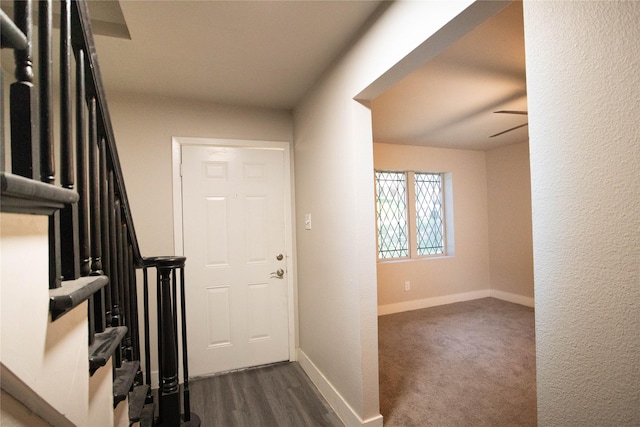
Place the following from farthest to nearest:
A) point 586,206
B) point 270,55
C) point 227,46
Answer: point 270,55 → point 227,46 → point 586,206

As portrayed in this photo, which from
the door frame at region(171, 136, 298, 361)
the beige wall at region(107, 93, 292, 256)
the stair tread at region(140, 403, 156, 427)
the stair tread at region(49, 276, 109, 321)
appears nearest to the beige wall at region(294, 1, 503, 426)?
the door frame at region(171, 136, 298, 361)

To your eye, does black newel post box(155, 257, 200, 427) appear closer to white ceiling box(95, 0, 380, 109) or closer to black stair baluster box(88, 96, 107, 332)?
black stair baluster box(88, 96, 107, 332)

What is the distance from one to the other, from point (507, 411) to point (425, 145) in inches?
129

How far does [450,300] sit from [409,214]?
147cm

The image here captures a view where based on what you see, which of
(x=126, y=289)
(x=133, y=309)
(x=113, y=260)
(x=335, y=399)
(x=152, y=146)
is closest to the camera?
(x=113, y=260)

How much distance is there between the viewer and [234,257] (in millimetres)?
2637

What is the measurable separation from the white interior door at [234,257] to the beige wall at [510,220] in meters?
3.52

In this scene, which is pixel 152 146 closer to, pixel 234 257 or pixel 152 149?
pixel 152 149

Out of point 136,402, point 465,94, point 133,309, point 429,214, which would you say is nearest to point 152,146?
point 133,309

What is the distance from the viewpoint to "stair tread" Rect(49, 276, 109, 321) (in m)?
0.53

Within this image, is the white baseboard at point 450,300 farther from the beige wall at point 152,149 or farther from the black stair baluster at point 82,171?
the black stair baluster at point 82,171

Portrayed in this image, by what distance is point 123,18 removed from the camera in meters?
1.63

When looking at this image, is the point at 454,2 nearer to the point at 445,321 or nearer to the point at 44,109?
the point at 44,109

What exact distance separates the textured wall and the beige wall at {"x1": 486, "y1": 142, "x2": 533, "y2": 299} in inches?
154
